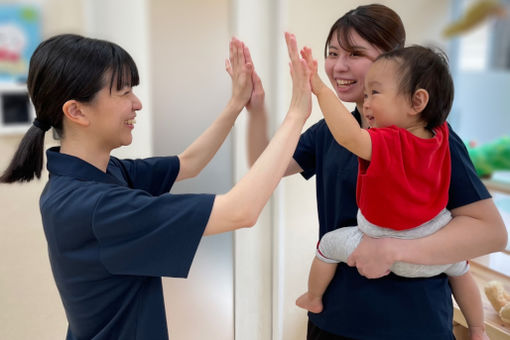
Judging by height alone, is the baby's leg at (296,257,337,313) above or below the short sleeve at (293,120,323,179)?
below

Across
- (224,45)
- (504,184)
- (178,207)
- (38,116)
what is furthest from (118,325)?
(504,184)

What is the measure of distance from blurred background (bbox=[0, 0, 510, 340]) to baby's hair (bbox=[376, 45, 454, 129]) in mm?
975

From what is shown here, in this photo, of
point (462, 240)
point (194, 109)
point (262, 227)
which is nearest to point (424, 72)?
point (462, 240)

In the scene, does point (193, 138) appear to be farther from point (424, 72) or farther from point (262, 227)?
point (424, 72)

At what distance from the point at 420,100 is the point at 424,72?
6 cm

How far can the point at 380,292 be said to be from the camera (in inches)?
43.2

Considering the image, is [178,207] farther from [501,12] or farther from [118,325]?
[501,12]

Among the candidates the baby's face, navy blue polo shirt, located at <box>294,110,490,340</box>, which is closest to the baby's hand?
the baby's face

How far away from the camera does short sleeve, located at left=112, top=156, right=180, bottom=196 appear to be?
1235 mm

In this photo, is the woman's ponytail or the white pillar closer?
the woman's ponytail

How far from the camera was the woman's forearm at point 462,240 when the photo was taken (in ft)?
3.30

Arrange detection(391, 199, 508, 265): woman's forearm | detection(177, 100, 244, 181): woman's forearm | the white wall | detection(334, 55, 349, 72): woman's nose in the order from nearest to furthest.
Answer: detection(391, 199, 508, 265): woman's forearm
detection(334, 55, 349, 72): woman's nose
detection(177, 100, 244, 181): woman's forearm
the white wall

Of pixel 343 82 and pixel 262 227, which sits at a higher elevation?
pixel 343 82

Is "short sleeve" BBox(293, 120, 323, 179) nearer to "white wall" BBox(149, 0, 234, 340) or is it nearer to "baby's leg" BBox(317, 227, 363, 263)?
"baby's leg" BBox(317, 227, 363, 263)
